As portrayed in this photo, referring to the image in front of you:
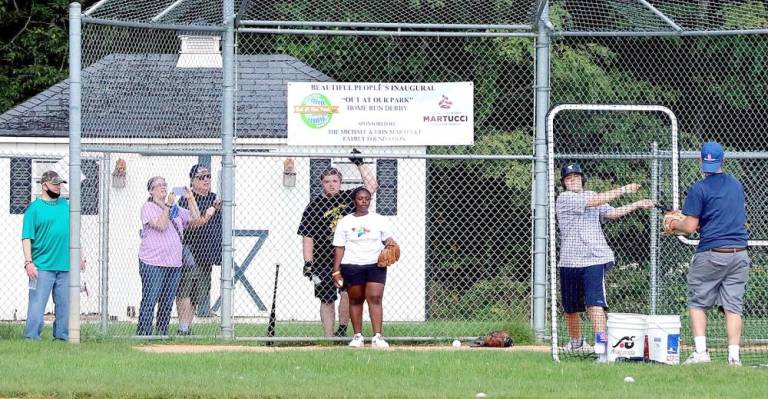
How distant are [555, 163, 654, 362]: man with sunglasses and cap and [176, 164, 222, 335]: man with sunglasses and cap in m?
3.90

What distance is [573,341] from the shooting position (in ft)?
41.0

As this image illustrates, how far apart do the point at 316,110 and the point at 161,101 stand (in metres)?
3.51

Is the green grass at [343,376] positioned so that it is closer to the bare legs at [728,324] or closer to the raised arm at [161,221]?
the bare legs at [728,324]

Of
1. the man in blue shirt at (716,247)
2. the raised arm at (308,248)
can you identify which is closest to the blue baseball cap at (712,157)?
the man in blue shirt at (716,247)

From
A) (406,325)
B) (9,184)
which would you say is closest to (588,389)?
(406,325)

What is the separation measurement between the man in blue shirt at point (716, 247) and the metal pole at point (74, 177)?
5.49 metres

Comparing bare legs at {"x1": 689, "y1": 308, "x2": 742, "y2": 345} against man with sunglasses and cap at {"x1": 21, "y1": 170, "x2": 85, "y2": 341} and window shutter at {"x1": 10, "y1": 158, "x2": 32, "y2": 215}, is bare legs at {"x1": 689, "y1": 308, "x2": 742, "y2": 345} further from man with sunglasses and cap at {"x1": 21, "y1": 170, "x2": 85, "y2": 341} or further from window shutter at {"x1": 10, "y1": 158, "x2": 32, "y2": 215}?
window shutter at {"x1": 10, "y1": 158, "x2": 32, "y2": 215}

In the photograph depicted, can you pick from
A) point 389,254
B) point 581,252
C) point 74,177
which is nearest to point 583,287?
point 581,252

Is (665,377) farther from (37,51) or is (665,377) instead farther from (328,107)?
(37,51)

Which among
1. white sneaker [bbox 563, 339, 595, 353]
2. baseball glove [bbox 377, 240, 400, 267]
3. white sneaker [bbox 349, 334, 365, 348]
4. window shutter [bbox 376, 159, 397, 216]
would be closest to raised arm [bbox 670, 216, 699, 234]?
white sneaker [bbox 563, 339, 595, 353]

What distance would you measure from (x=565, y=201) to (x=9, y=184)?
9848 millimetres

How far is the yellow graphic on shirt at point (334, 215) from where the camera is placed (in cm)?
1395

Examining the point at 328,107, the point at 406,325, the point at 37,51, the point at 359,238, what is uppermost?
the point at 37,51

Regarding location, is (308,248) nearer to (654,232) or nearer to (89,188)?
(654,232)
